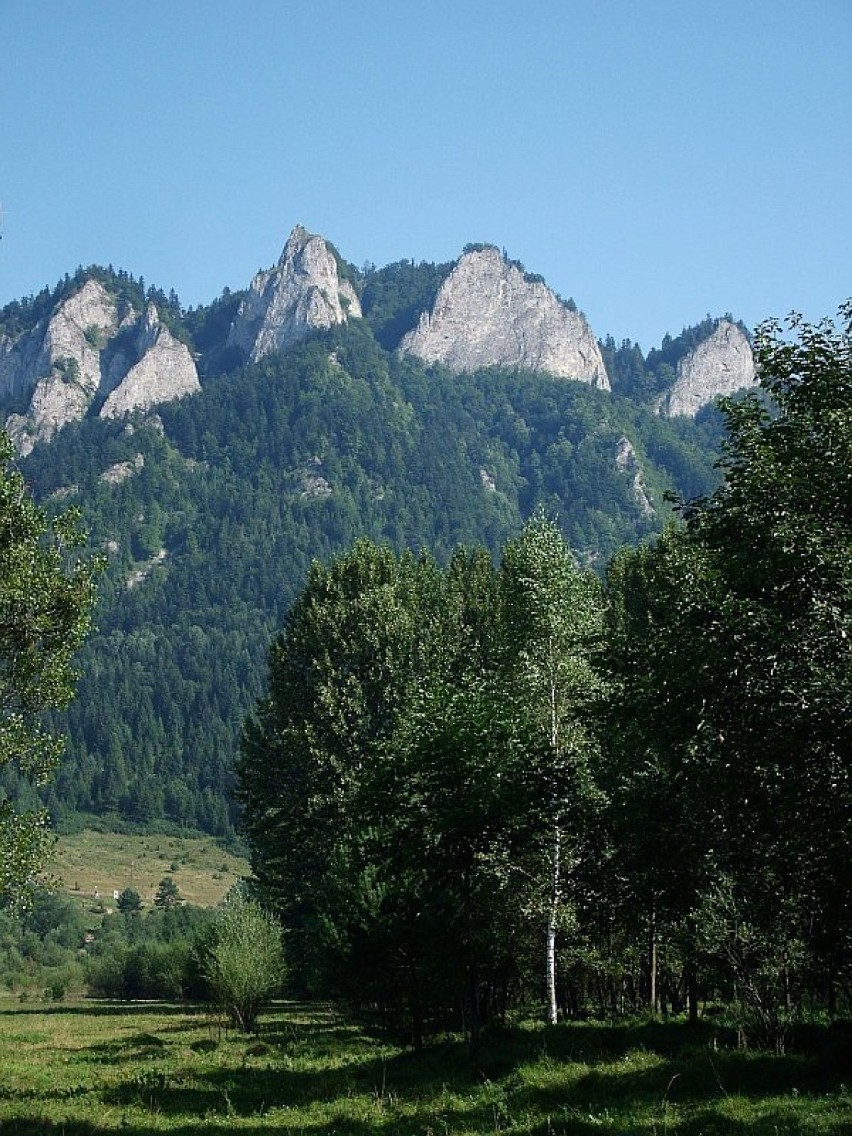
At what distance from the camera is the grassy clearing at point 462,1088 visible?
20.8 meters

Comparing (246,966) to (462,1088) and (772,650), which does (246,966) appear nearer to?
(462,1088)

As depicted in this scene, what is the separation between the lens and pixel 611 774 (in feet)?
112

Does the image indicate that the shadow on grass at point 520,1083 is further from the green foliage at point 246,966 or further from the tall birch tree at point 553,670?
the green foliage at point 246,966

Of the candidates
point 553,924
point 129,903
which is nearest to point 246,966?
point 553,924

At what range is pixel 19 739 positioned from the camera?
31453mm

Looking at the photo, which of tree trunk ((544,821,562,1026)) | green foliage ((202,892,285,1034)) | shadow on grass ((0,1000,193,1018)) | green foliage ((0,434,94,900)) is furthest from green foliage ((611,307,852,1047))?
shadow on grass ((0,1000,193,1018))

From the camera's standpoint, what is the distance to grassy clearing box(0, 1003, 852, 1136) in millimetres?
20812

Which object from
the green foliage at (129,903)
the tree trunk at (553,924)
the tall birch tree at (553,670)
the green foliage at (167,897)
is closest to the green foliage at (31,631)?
the tall birch tree at (553,670)

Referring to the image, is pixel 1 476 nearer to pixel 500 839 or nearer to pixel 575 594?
pixel 500 839

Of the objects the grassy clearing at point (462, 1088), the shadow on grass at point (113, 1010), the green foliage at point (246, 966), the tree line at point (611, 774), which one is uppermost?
the tree line at point (611, 774)

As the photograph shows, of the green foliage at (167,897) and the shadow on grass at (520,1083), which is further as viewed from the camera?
the green foliage at (167,897)

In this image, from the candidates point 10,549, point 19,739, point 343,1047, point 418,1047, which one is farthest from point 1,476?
point 343,1047

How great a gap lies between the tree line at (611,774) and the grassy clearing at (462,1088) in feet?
7.48

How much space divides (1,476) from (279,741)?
30.8 m
